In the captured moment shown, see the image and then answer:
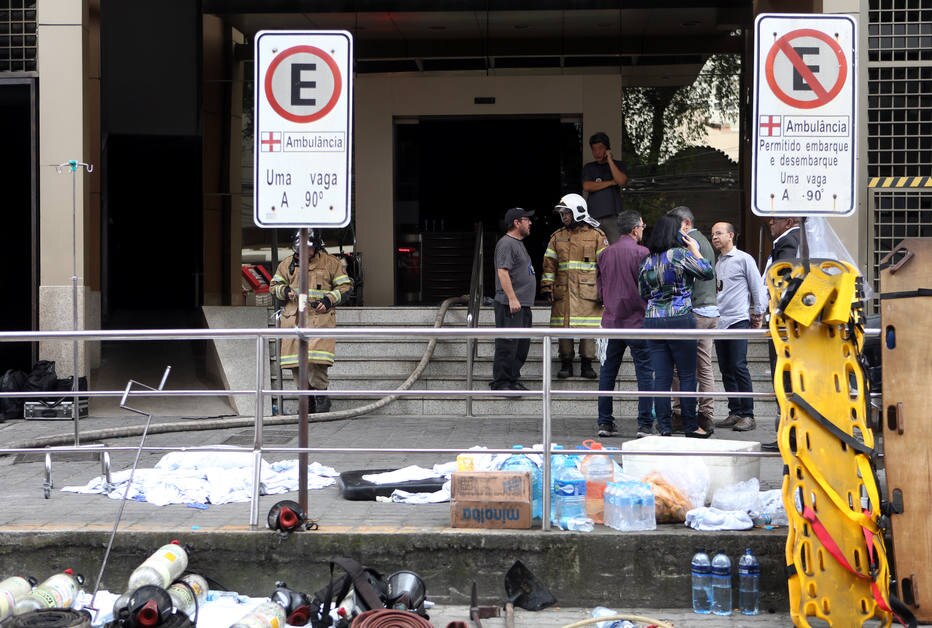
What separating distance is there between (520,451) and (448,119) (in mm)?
12530

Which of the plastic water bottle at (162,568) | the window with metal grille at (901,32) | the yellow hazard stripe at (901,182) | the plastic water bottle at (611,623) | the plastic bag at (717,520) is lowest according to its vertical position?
the plastic water bottle at (611,623)

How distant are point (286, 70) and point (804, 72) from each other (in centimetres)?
292

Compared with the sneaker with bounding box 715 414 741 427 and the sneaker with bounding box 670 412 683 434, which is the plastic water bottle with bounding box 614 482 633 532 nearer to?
the sneaker with bounding box 670 412 683 434

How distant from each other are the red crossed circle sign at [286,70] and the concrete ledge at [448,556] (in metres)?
2.36

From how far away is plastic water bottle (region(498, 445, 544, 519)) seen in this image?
6168mm

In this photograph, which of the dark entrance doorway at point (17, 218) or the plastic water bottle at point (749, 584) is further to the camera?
the dark entrance doorway at point (17, 218)

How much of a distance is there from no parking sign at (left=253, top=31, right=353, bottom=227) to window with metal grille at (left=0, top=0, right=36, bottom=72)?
818 cm

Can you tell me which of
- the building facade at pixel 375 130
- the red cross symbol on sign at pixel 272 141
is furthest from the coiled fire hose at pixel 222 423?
the red cross symbol on sign at pixel 272 141

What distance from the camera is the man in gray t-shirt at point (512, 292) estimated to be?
→ 11.1m

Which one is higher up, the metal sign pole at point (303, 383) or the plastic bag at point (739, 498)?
the metal sign pole at point (303, 383)

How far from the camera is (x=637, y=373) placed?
9547mm

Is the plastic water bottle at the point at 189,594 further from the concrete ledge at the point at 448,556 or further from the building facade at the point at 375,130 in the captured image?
the building facade at the point at 375,130

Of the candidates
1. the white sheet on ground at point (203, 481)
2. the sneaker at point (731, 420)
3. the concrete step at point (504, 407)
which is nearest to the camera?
the white sheet on ground at point (203, 481)

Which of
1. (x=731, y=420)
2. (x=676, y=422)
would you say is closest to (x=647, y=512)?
(x=676, y=422)
